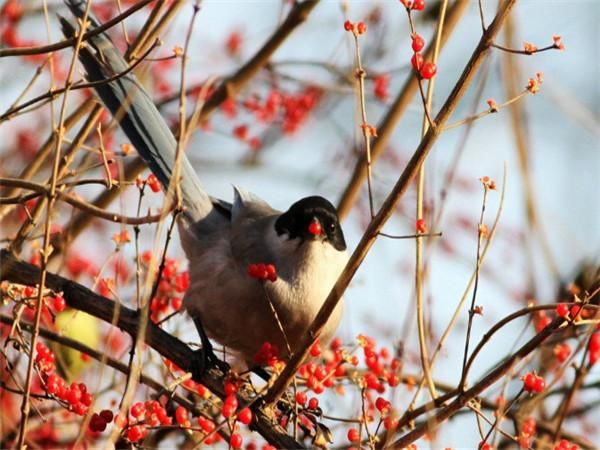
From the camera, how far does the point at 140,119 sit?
11.7 feet

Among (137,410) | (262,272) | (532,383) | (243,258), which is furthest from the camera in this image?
(243,258)

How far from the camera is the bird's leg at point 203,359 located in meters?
2.88

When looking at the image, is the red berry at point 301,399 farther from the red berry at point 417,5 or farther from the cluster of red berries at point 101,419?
the red berry at point 417,5

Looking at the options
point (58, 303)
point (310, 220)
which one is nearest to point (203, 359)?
point (58, 303)

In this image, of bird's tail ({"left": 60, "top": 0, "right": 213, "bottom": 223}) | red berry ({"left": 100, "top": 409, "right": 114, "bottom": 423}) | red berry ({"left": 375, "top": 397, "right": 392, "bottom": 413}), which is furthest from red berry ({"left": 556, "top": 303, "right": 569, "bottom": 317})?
bird's tail ({"left": 60, "top": 0, "right": 213, "bottom": 223})

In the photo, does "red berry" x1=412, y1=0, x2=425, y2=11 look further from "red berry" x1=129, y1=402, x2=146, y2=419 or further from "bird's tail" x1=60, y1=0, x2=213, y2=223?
"red berry" x1=129, y1=402, x2=146, y2=419

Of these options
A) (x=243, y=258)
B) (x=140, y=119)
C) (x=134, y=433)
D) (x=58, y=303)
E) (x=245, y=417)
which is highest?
(x=140, y=119)

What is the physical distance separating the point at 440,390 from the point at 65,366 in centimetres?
134

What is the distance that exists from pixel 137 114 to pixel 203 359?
103cm

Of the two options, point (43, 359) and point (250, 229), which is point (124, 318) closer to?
point (43, 359)

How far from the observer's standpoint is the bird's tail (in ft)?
10.5

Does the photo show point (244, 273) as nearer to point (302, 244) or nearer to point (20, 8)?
point (302, 244)

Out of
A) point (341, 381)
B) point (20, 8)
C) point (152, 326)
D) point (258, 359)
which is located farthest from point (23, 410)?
point (20, 8)

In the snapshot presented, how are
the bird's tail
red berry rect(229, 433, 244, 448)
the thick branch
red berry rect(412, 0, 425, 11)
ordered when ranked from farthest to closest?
the bird's tail < the thick branch < red berry rect(412, 0, 425, 11) < red berry rect(229, 433, 244, 448)
